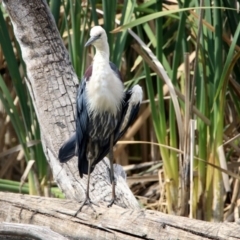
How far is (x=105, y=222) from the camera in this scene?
2.33m

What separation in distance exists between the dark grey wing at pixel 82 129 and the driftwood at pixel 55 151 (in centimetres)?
11

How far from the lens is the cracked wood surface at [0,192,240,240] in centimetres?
214

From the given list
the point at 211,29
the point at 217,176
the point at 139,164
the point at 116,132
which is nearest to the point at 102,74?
the point at 116,132

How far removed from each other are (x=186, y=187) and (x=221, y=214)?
0.26m

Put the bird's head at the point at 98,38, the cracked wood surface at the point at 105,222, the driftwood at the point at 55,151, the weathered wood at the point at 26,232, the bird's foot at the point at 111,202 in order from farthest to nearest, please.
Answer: the bird's head at the point at 98,38
the bird's foot at the point at 111,202
the driftwood at the point at 55,151
the cracked wood surface at the point at 105,222
the weathered wood at the point at 26,232

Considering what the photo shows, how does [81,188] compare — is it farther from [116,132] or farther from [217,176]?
[217,176]

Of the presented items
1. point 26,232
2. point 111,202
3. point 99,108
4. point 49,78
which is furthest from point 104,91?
point 26,232

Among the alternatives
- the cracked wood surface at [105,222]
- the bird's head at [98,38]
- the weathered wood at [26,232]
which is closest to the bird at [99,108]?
the bird's head at [98,38]

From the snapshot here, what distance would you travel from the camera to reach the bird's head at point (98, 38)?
257 cm

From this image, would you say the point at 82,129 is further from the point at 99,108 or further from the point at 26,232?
the point at 26,232

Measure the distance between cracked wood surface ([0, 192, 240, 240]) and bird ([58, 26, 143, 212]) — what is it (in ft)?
0.59

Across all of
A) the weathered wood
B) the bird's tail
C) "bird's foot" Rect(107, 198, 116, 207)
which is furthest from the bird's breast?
the weathered wood

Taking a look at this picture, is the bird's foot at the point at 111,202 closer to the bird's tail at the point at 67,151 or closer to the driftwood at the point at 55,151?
the driftwood at the point at 55,151

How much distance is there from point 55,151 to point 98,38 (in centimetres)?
47
